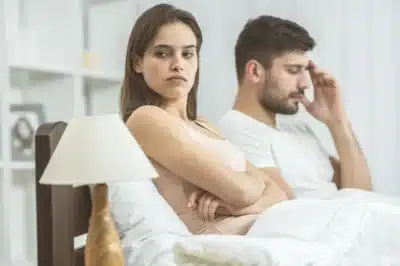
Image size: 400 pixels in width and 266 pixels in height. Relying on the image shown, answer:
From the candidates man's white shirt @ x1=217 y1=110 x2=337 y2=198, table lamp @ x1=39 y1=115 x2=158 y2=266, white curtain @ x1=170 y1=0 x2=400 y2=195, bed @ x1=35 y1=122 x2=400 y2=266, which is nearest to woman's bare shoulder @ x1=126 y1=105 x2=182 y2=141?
bed @ x1=35 y1=122 x2=400 y2=266

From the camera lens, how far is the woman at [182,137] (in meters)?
1.47

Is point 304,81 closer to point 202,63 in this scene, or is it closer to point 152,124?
point 202,63

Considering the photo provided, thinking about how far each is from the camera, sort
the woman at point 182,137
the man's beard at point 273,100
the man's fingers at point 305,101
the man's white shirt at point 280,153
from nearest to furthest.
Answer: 1. the woman at point 182,137
2. the man's white shirt at point 280,153
3. the man's beard at point 273,100
4. the man's fingers at point 305,101

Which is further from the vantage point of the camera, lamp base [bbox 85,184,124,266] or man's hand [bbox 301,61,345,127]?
man's hand [bbox 301,61,345,127]

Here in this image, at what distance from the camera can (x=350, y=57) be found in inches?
94.2

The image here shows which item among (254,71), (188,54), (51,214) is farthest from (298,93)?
(51,214)

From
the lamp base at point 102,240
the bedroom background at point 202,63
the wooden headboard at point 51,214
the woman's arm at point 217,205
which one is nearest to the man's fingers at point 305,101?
the bedroom background at point 202,63

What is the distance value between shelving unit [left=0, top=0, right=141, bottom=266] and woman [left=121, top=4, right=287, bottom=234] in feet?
1.98

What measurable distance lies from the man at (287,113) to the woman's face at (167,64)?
0.36 meters

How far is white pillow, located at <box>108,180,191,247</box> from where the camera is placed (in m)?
1.36

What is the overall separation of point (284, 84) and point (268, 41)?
0.15 meters

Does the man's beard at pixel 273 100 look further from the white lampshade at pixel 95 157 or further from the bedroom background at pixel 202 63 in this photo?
the white lampshade at pixel 95 157

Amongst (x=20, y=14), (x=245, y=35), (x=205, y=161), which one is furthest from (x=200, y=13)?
(x=205, y=161)

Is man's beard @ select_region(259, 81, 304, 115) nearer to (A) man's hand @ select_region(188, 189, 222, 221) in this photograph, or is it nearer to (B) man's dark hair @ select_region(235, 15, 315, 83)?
(B) man's dark hair @ select_region(235, 15, 315, 83)
